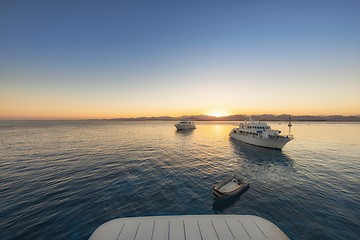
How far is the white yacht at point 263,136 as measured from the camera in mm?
40075

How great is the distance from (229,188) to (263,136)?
29.9m

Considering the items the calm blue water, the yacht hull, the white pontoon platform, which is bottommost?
the calm blue water

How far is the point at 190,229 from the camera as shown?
24.1ft

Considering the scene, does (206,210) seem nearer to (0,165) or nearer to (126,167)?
(126,167)

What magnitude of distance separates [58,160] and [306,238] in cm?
3696

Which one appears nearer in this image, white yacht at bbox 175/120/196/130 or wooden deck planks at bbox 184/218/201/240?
wooden deck planks at bbox 184/218/201/240

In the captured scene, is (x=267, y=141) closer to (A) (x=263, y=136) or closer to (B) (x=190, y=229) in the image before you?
(A) (x=263, y=136)

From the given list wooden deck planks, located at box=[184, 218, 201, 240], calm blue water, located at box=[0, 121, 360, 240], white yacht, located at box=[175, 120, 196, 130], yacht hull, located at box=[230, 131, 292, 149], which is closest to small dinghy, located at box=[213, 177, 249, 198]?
calm blue water, located at box=[0, 121, 360, 240]

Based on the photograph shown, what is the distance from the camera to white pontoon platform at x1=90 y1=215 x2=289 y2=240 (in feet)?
22.7

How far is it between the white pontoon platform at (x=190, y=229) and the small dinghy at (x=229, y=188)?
26.9ft

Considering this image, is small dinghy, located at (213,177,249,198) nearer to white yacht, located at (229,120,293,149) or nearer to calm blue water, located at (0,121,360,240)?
calm blue water, located at (0,121,360,240)

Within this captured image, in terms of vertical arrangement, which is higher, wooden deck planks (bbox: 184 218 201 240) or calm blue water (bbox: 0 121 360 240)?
wooden deck planks (bbox: 184 218 201 240)

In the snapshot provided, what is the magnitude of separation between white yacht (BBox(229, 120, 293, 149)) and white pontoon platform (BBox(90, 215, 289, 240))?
38381 mm

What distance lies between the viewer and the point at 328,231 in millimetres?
11906
